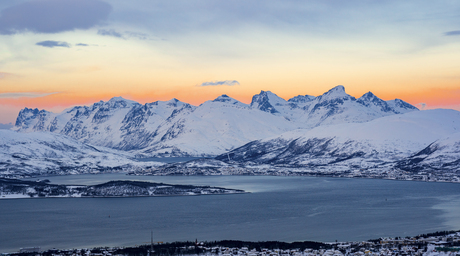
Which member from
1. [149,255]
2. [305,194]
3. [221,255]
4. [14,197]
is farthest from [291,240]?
[14,197]

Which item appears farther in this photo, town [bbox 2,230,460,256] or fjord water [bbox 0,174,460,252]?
fjord water [bbox 0,174,460,252]

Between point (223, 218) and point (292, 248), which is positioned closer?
point (292, 248)

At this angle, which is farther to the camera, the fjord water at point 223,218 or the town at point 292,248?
the fjord water at point 223,218

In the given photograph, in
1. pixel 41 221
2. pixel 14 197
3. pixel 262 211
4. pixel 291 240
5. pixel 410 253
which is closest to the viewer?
pixel 410 253

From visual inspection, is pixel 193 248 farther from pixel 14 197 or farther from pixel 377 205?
pixel 14 197

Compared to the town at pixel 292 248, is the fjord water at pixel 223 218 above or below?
above

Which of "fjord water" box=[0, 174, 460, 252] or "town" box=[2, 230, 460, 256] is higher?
"fjord water" box=[0, 174, 460, 252]

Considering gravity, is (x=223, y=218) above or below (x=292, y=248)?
above

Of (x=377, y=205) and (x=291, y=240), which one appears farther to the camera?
(x=377, y=205)
